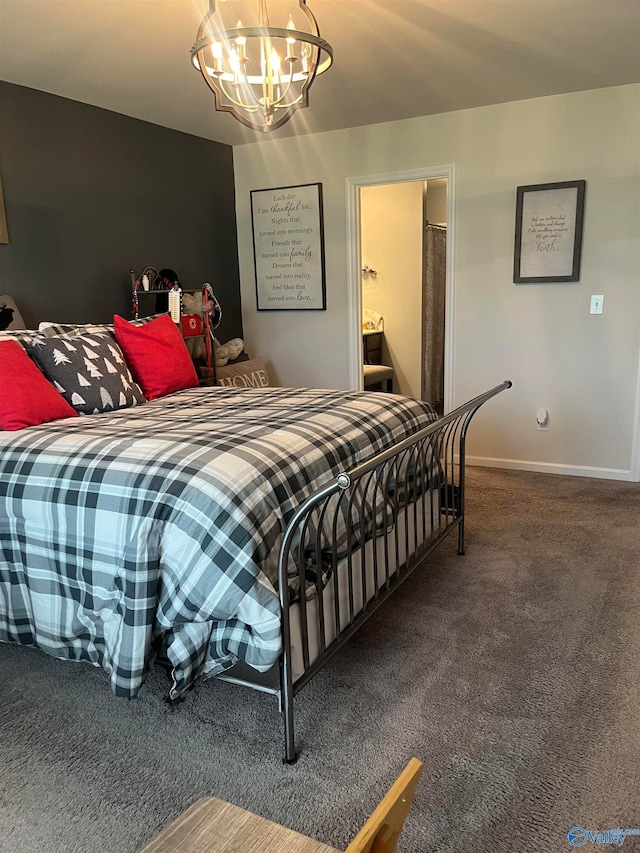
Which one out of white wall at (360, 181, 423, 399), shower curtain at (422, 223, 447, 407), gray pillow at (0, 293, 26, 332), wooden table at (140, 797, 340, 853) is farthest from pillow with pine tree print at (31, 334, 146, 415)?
shower curtain at (422, 223, 447, 407)

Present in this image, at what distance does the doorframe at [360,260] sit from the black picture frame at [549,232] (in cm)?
45

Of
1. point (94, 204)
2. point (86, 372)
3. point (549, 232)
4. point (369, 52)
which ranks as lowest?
point (86, 372)

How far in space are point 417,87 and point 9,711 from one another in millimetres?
3537

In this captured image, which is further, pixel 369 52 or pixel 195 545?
pixel 369 52

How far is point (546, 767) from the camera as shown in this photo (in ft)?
5.30

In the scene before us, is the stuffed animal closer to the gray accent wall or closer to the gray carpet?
the gray accent wall

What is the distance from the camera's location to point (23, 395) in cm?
233

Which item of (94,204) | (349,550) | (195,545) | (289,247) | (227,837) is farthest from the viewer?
(289,247)

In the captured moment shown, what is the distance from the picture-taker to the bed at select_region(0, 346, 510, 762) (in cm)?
160

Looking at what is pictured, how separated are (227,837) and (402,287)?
5291 mm

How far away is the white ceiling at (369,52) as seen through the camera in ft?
8.25

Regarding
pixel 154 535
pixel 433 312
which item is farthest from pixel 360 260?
pixel 154 535

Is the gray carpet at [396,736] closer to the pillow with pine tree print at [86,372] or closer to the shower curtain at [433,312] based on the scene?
the pillow with pine tree print at [86,372]

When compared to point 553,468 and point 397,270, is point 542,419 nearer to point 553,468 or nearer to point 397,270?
point 553,468
